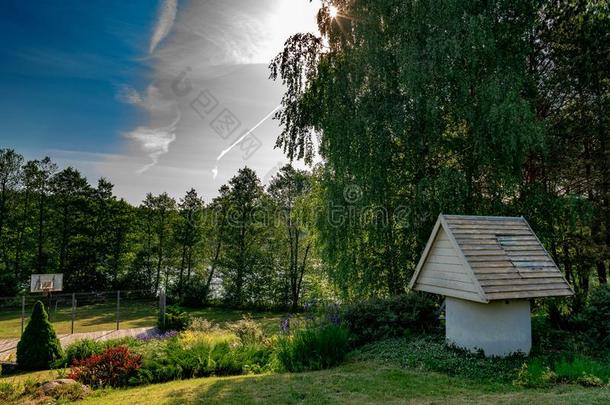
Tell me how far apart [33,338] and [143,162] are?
8.32 meters

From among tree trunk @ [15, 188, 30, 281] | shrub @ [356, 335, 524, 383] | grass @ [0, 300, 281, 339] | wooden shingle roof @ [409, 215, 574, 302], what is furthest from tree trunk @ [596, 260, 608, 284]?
tree trunk @ [15, 188, 30, 281]

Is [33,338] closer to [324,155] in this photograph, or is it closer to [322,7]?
[324,155]

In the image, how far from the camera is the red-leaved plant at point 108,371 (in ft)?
23.5

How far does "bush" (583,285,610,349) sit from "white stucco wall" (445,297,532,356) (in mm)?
2118

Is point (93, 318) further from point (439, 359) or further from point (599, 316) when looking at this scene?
point (599, 316)

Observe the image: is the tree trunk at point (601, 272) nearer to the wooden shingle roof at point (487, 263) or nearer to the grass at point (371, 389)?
the wooden shingle roof at point (487, 263)

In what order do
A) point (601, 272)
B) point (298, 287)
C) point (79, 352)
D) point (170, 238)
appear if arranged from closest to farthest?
1. point (79, 352)
2. point (601, 272)
3. point (298, 287)
4. point (170, 238)

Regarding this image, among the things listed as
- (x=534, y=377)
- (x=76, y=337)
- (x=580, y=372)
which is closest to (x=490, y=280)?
(x=534, y=377)

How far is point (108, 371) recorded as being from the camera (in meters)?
7.30

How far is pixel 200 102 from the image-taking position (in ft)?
A: 38.4

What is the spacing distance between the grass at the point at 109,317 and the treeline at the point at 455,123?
8.88 meters

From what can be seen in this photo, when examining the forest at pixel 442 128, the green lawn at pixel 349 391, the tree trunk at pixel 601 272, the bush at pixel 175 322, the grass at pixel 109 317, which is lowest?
the grass at pixel 109 317

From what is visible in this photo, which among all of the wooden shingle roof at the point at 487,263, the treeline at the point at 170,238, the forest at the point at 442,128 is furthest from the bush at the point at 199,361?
the treeline at the point at 170,238

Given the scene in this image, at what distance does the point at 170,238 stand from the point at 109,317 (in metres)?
10.2
